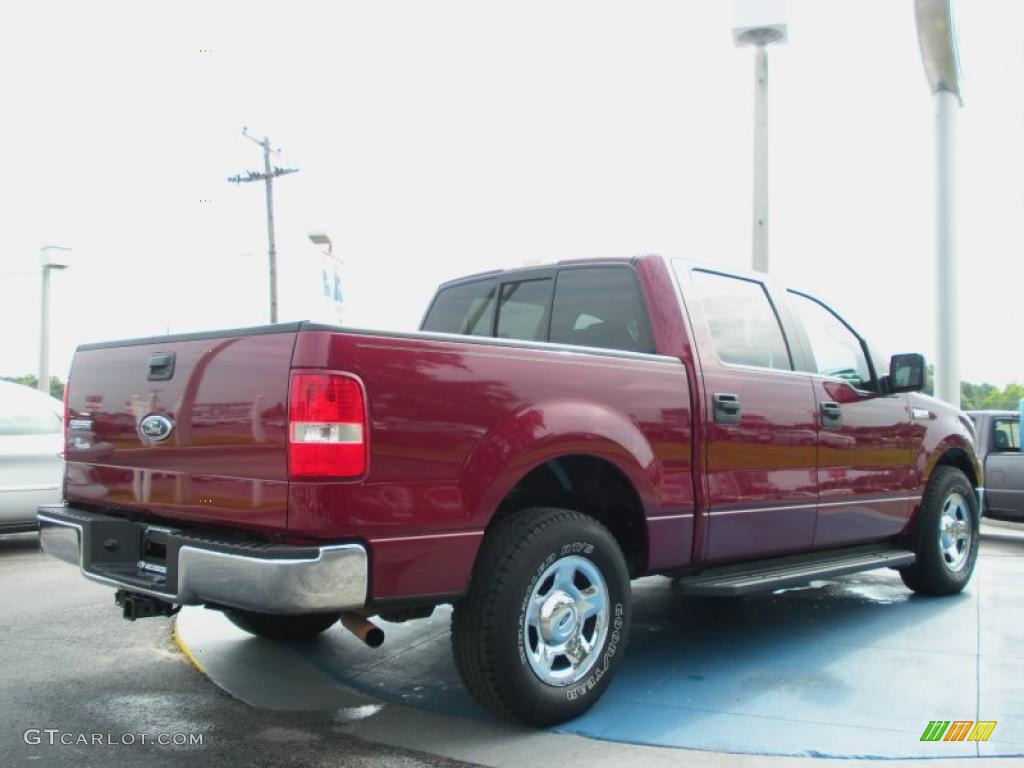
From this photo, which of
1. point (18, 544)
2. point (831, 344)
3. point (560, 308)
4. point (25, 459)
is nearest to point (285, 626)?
point (560, 308)

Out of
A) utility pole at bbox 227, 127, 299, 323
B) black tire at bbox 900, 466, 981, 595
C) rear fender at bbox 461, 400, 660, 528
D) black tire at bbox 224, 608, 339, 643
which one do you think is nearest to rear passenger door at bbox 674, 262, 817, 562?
rear fender at bbox 461, 400, 660, 528

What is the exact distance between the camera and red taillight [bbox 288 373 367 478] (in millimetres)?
3094

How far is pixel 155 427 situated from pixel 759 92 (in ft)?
35.5

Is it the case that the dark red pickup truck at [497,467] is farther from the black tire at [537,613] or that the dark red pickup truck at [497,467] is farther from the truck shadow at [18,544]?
the truck shadow at [18,544]

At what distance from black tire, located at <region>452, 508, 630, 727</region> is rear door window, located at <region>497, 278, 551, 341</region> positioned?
56.8 inches

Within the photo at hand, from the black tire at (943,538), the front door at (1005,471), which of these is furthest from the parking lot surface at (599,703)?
the front door at (1005,471)

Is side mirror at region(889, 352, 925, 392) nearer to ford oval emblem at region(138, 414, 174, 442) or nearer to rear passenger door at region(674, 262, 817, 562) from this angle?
rear passenger door at region(674, 262, 817, 562)

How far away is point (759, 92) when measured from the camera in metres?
12.6

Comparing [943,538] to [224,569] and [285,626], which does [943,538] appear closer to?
[285,626]

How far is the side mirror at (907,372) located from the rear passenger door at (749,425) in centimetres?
83

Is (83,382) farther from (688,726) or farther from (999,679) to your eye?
(999,679)

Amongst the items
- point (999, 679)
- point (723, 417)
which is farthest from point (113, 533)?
point (999, 679)

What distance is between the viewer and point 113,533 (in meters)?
3.74

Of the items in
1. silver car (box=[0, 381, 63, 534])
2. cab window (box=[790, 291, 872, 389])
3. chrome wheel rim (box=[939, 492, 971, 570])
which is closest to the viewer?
cab window (box=[790, 291, 872, 389])
